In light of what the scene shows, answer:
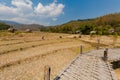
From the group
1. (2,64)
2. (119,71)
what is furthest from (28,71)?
(119,71)

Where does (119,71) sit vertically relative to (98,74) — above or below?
below

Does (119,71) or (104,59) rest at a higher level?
(104,59)

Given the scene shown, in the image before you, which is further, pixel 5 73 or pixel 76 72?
pixel 5 73

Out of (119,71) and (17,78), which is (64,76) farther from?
(119,71)

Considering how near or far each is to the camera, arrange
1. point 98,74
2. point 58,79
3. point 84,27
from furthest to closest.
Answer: point 84,27 < point 98,74 < point 58,79

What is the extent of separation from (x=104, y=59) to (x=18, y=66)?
9.89 meters

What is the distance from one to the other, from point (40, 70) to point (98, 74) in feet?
21.5

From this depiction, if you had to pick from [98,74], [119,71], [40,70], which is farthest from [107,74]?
[119,71]

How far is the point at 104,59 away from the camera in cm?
1888

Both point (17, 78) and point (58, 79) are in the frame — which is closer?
point (58, 79)

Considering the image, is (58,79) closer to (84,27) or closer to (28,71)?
(28,71)

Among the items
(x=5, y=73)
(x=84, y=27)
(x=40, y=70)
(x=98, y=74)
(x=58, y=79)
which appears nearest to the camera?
(x=58, y=79)

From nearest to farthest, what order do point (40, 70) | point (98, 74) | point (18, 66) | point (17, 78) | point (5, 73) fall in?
point (98, 74)
point (17, 78)
point (5, 73)
point (40, 70)
point (18, 66)

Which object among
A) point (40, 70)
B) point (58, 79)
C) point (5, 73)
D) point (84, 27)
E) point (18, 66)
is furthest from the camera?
point (84, 27)
